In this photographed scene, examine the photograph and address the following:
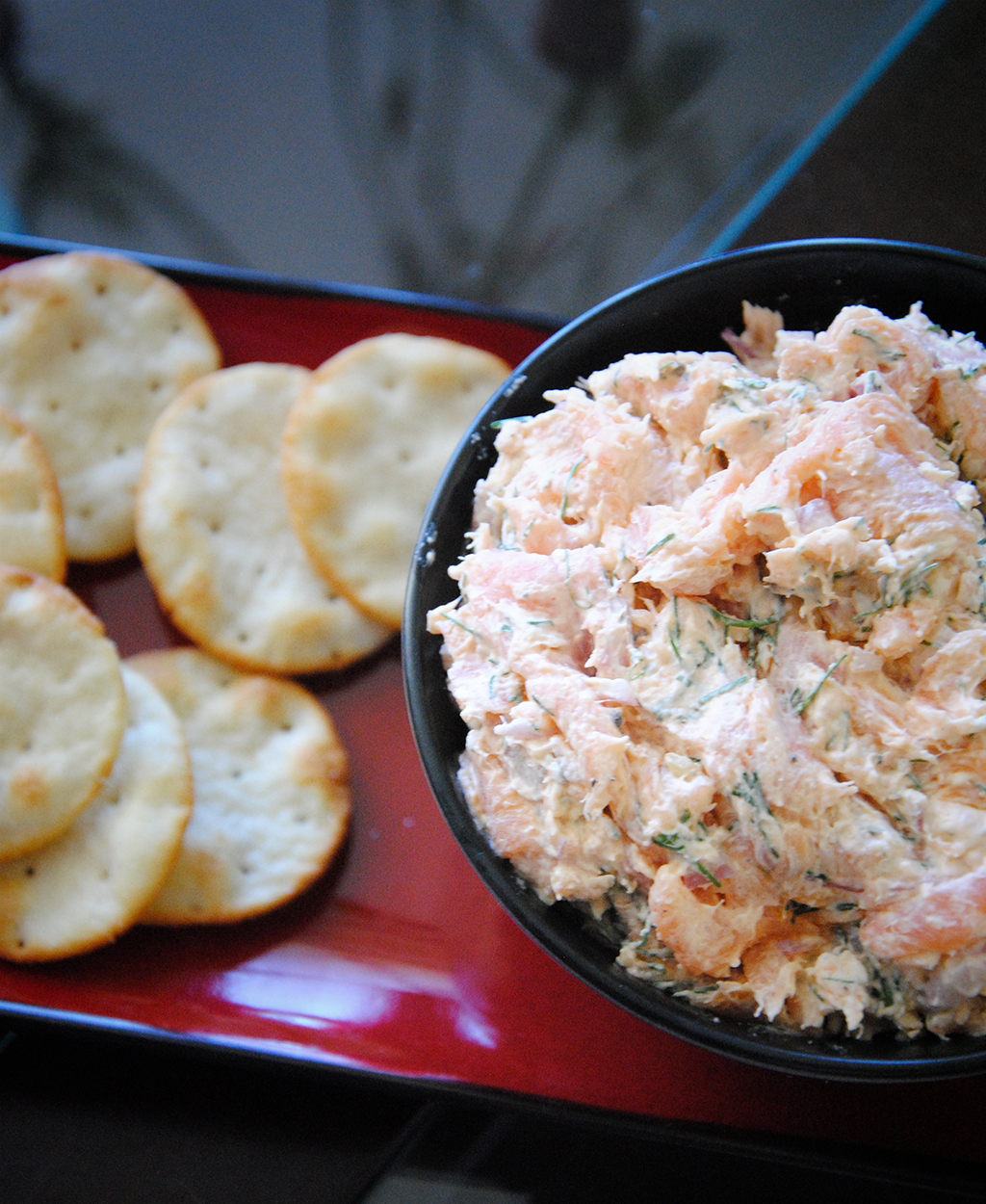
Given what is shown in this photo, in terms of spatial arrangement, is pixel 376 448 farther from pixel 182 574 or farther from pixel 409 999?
pixel 409 999

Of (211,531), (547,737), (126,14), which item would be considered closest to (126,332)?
(211,531)

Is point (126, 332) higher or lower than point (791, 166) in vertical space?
lower

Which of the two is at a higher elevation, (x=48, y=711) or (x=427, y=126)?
(x=427, y=126)

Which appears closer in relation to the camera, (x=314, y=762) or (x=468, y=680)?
(x=468, y=680)

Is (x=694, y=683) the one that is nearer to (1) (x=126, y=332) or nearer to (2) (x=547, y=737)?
(2) (x=547, y=737)

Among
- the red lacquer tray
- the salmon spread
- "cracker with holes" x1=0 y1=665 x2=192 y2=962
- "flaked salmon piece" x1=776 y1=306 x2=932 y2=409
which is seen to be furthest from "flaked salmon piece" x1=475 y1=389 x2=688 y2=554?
"cracker with holes" x1=0 y1=665 x2=192 y2=962

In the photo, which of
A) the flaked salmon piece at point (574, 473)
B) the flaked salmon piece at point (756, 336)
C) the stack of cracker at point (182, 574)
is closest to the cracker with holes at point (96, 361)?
the stack of cracker at point (182, 574)

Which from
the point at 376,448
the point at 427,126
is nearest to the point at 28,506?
the point at 376,448
